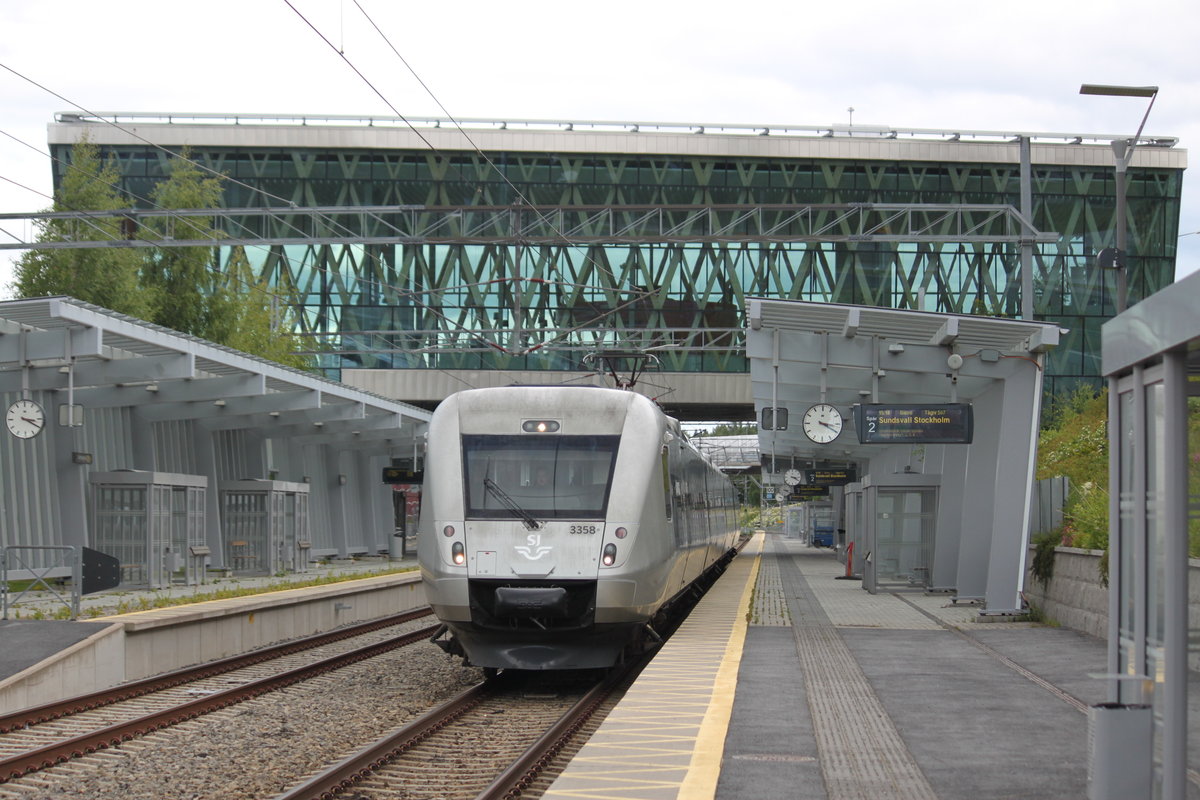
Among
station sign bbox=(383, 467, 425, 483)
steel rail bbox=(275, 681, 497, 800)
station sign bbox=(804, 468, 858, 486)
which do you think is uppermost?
station sign bbox=(383, 467, 425, 483)

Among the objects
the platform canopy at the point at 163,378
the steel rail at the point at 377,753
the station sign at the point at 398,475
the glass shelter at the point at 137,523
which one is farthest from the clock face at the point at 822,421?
the station sign at the point at 398,475

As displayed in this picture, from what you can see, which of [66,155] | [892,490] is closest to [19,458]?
[892,490]

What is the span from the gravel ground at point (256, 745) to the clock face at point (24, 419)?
25.1 ft

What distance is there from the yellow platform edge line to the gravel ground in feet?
9.36

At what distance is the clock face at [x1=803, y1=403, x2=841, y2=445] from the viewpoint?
2200 centimetres

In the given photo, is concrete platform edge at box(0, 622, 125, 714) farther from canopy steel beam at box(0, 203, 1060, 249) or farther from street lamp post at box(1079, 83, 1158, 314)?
street lamp post at box(1079, 83, 1158, 314)

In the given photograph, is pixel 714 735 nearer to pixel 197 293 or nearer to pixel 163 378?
pixel 163 378

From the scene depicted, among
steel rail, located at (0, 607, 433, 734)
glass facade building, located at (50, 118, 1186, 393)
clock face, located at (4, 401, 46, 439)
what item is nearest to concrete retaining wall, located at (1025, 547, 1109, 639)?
steel rail, located at (0, 607, 433, 734)

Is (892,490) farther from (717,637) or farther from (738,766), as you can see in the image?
(738,766)

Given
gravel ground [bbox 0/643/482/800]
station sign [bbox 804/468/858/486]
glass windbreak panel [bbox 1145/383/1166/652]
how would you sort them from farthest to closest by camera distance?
1. station sign [bbox 804/468/858/486]
2. gravel ground [bbox 0/643/482/800]
3. glass windbreak panel [bbox 1145/383/1166/652]

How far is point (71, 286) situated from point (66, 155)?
1894 cm

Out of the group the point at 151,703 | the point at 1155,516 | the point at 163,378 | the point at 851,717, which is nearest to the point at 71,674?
the point at 151,703

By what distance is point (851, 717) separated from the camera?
9.71 meters

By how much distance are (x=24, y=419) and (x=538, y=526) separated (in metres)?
10.9
